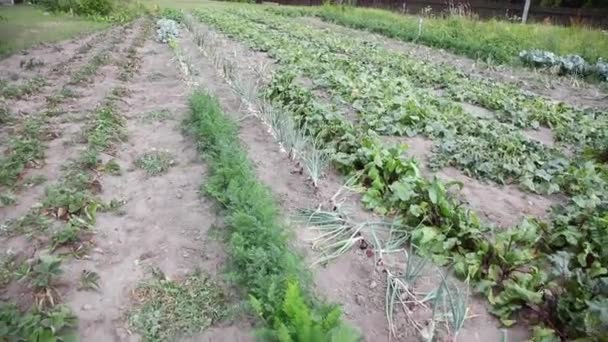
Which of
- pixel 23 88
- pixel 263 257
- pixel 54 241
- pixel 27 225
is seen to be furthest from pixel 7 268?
pixel 23 88

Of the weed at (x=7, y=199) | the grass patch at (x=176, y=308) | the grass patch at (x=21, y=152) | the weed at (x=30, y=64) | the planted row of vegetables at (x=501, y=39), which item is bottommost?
the grass patch at (x=176, y=308)

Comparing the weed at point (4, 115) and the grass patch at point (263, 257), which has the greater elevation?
the weed at point (4, 115)

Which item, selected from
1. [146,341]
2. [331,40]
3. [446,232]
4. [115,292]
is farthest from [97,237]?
[331,40]

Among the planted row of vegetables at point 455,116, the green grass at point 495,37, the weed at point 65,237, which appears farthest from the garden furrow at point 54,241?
the green grass at point 495,37

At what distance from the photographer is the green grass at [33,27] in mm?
7797

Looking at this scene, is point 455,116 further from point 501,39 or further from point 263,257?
point 501,39

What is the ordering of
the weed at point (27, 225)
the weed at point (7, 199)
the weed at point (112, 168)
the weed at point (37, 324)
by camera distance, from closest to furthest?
1. the weed at point (37, 324)
2. the weed at point (27, 225)
3. the weed at point (7, 199)
4. the weed at point (112, 168)

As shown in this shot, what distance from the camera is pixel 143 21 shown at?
11719 millimetres

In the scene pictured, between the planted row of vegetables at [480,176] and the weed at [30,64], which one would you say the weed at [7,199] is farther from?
the weed at [30,64]

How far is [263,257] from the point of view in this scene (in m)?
2.11

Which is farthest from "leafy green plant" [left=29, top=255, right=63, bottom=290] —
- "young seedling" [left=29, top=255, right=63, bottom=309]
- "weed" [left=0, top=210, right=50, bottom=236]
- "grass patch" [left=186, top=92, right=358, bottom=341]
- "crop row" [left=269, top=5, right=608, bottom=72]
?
"crop row" [left=269, top=5, right=608, bottom=72]

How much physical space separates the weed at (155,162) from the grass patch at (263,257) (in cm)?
30

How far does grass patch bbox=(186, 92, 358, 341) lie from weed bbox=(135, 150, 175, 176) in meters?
0.30

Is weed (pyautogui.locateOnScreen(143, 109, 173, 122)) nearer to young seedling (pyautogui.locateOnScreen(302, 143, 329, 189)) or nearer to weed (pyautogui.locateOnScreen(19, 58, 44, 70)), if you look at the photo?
young seedling (pyautogui.locateOnScreen(302, 143, 329, 189))
